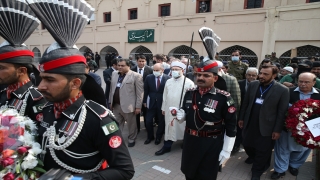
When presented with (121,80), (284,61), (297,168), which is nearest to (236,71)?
(297,168)

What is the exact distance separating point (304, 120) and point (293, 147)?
2.74 feet

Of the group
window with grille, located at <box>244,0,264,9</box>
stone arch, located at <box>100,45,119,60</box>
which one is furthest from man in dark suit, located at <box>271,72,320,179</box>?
stone arch, located at <box>100,45,119,60</box>

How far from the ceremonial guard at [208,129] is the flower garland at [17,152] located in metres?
2.04

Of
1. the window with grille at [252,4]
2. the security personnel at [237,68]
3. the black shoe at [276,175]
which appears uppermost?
the window with grille at [252,4]

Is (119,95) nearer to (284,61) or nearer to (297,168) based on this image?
(297,168)

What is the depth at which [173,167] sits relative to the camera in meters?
4.13

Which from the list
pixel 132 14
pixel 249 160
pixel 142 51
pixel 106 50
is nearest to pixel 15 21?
pixel 249 160

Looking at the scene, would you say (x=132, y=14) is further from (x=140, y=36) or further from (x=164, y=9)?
(x=164, y=9)

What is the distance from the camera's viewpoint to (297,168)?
4082mm

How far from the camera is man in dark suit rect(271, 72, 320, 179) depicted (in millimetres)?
3672

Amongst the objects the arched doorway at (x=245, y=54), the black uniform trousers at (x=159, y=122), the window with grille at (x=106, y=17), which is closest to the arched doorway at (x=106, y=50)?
the window with grille at (x=106, y=17)

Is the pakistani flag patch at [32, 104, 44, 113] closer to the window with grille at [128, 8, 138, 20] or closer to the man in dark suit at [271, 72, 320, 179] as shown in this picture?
the man in dark suit at [271, 72, 320, 179]

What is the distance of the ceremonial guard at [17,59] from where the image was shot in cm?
208

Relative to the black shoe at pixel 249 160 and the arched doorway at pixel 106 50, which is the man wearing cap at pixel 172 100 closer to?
the black shoe at pixel 249 160
